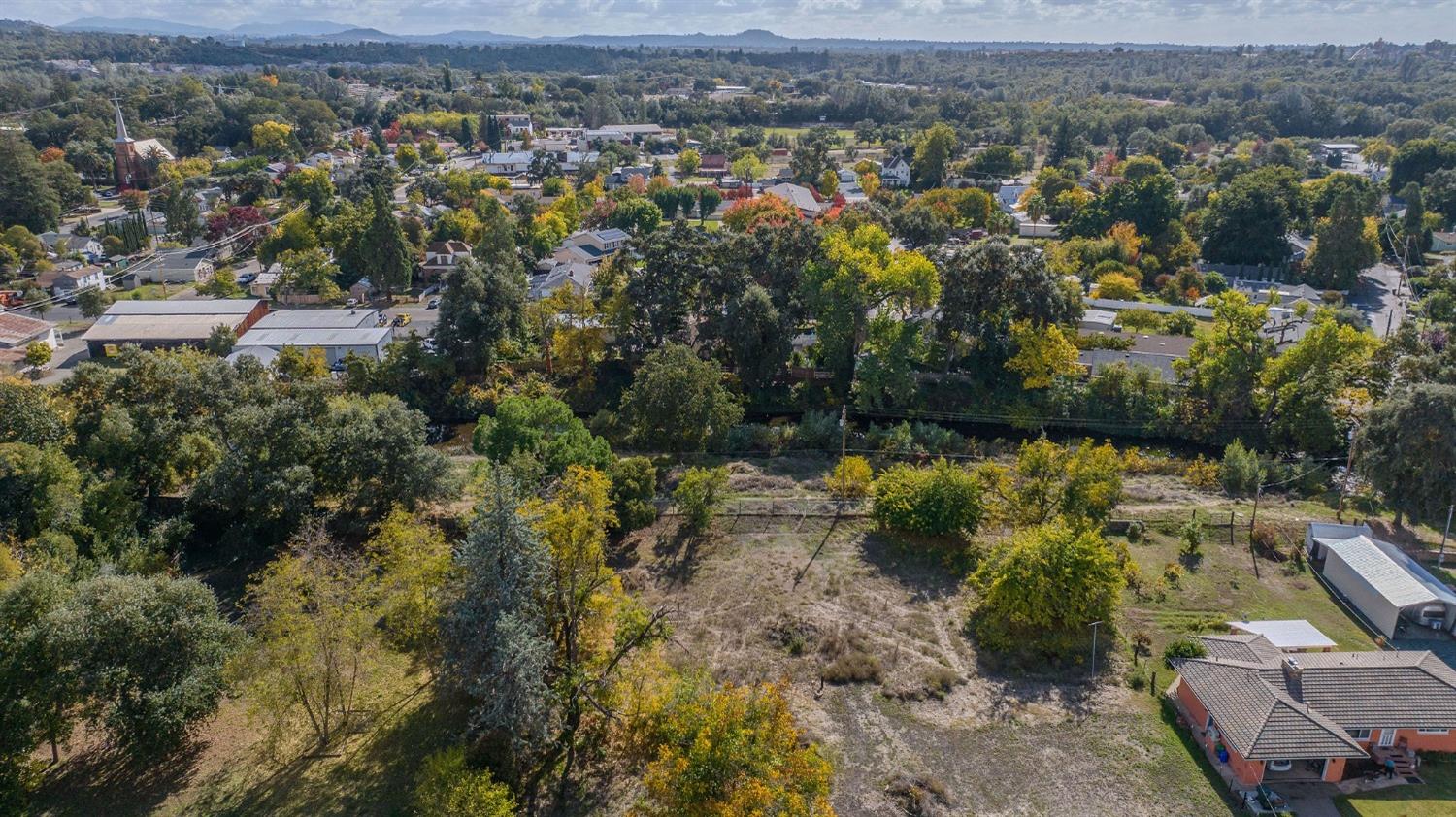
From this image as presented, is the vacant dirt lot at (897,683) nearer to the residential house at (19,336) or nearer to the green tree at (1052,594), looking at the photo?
the green tree at (1052,594)

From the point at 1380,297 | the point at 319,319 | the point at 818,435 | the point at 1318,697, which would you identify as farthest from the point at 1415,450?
the point at 319,319

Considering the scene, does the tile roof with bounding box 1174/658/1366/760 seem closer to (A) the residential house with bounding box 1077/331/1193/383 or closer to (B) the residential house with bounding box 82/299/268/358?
(A) the residential house with bounding box 1077/331/1193/383

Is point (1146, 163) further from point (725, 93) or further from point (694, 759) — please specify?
point (725, 93)

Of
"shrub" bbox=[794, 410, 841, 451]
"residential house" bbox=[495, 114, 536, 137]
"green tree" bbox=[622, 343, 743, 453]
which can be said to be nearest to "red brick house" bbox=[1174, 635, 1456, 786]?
"shrub" bbox=[794, 410, 841, 451]

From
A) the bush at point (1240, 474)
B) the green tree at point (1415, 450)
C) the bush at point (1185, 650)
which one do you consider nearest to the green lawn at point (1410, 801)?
the bush at point (1185, 650)

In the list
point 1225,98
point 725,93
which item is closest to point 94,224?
point 725,93

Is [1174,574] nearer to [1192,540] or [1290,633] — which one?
[1192,540]
